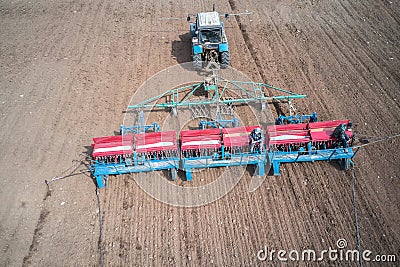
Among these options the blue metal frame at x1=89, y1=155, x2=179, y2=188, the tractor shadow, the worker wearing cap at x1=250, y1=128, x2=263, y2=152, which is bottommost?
the blue metal frame at x1=89, y1=155, x2=179, y2=188

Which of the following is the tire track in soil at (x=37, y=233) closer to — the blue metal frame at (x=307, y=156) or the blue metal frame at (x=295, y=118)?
the blue metal frame at (x=307, y=156)

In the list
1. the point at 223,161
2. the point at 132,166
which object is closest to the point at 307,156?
the point at 223,161

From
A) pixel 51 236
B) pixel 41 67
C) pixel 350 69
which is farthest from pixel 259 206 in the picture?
pixel 41 67

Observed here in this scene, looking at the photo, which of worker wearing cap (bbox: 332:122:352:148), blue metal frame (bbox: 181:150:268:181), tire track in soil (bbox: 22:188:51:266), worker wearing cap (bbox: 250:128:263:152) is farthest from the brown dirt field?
worker wearing cap (bbox: 250:128:263:152)

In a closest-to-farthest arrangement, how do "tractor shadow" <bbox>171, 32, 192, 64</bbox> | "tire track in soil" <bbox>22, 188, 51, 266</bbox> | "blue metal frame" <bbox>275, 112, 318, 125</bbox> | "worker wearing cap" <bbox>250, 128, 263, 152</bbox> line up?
"tire track in soil" <bbox>22, 188, 51, 266</bbox> < "worker wearing cap" <bbox>250, 128, 263, 152</bbox> < "blue metal frame" <bbox>275, 112, 318, 125</bbox> < "tractor shadow" <bbox>171, 32, 192, 64</bbox>

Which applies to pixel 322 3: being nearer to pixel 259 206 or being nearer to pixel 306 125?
pixel 306 125

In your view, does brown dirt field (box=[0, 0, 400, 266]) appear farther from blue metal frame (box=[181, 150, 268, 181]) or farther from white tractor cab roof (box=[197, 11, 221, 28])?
white tractor cab roof (box=[197, 11, 221, 28])

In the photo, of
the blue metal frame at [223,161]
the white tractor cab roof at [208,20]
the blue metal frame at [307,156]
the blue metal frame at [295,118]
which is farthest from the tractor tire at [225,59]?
the blue metal frame at [307,156]
